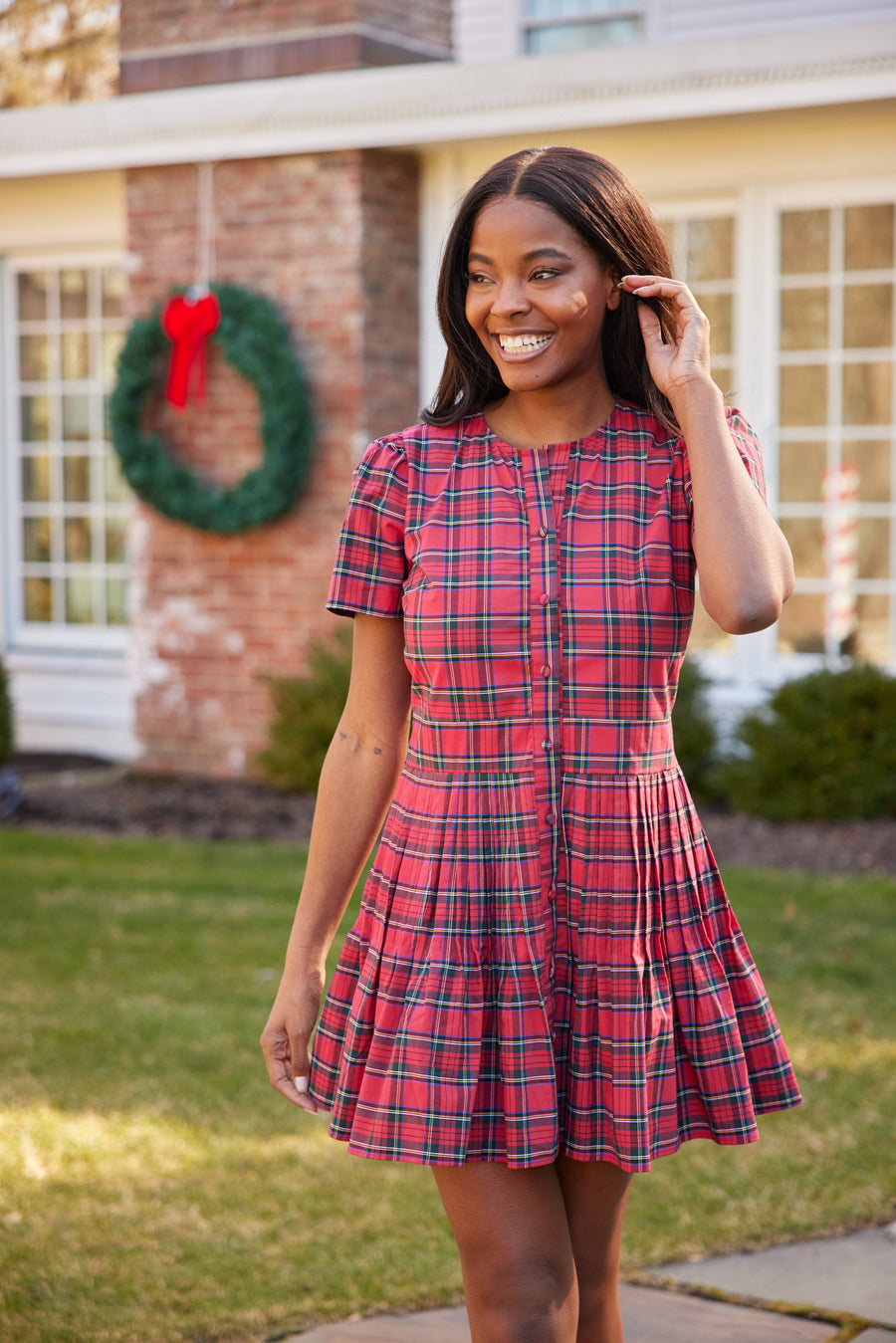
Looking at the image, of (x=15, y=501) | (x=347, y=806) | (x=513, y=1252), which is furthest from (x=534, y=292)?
(x=15, y=501)

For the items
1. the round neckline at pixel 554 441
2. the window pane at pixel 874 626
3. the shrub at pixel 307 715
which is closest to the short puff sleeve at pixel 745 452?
the round neckline at pixel 554 441

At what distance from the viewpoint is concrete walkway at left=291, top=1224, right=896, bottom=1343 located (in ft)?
9.48

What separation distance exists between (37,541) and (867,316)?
5.28 metres

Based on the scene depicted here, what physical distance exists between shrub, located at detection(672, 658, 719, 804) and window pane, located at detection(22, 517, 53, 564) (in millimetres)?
4486

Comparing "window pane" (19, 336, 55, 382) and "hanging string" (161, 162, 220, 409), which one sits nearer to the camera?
"hanging string" (161, 162, 220, 409)

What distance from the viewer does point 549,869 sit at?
6.45 ft

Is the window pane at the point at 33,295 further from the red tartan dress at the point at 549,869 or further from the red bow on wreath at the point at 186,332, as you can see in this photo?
the red tartan dress at the point at 549,869

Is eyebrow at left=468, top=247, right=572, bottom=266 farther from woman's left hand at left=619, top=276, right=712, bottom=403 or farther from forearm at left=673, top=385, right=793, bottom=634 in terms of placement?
forearm at left=673, top=385, right=793, bottom=634

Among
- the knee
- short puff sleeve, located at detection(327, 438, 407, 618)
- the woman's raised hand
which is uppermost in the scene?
short puff sleeve, located at detection(327, 438, 407, 618)

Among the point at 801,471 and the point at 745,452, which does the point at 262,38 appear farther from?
the point at 745,452

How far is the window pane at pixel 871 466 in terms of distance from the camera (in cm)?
777

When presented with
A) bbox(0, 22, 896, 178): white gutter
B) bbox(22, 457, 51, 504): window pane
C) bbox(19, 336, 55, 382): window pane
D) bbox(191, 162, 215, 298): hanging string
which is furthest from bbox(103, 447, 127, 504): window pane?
bbox(0, 22, 896, 178): white gutter

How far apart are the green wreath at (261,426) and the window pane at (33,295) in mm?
1572

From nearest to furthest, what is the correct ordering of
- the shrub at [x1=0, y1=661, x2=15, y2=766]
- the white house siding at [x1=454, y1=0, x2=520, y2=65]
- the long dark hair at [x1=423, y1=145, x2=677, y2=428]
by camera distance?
the long dark hair at [x1=423, y1=145, x2=677, y2=428], the shrub at [x1=0, y1=661, x2=15, y2=766], the white house siding at [x1=454, y1=0, x2=520, y2=65]
